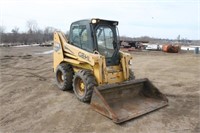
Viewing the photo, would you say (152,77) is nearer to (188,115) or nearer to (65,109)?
(188,115)

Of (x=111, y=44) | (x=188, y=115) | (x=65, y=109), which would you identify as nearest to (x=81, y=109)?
(x=65, y=109)

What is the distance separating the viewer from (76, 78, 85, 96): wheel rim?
22.5ft

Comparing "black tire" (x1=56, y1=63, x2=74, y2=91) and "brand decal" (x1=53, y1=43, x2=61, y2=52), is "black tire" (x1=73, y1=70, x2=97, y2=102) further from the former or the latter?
"brand decal" (x1=53, y1=43, x2=61, y2=52)

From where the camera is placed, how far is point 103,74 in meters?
6.46

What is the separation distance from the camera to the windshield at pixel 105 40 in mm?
6965

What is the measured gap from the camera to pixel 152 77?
34.8 feet

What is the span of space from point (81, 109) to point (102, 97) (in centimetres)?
87

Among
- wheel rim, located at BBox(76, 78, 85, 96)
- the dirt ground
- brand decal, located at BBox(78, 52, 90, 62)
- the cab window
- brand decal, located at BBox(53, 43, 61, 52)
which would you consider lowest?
the dirt ground

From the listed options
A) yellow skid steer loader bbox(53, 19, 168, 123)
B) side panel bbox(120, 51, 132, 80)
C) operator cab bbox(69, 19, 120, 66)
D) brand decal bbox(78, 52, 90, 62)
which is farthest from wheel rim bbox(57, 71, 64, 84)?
side panel bbox(120, 51, 132, 80)

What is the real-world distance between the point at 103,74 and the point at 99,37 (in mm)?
1126

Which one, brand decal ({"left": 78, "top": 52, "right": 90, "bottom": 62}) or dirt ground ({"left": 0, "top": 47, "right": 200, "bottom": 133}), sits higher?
brand decal ({"left": 78, "top": 52, "right": 90, "bottom": 62})

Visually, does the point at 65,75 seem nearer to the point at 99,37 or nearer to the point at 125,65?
the point at 99,37

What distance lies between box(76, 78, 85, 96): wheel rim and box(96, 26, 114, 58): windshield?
37.7 inches

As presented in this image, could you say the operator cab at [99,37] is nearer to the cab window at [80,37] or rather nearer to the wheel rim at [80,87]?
the cab window at [80,37]
